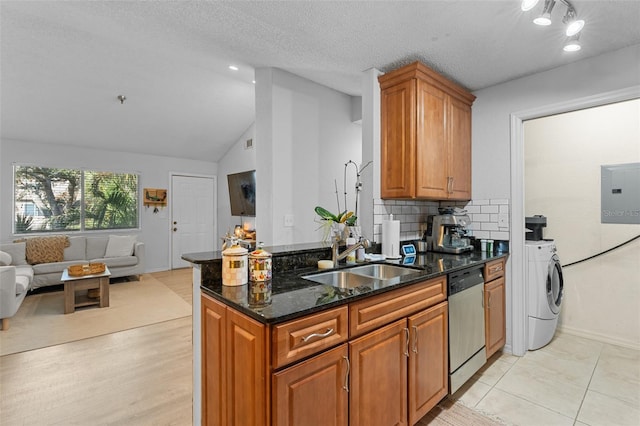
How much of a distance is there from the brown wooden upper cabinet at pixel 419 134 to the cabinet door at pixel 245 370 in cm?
171

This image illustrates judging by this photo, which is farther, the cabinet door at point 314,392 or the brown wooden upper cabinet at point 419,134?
the brown wooden upper cabinet at point 419,134

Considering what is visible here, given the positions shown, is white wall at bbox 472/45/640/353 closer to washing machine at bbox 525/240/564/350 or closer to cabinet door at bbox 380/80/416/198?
washing machine at bbox 525/240/564/350

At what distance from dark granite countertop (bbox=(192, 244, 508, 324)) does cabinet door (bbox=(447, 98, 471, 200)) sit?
0.99 m

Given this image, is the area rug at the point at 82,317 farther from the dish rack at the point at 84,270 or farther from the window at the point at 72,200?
the window at the point at 72,200

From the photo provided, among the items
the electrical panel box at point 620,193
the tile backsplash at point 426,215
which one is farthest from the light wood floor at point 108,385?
the electrical panel box at point 620,193

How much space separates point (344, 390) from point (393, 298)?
0.51 meters

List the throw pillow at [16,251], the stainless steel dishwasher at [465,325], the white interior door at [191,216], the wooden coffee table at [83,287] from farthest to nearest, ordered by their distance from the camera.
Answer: the white interior door at [191,216] < the throw pillow at [16,251] < the wooden coffee table at [83,287] < the stainless steel dishwasher at [465,325]

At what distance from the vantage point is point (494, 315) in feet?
8.51

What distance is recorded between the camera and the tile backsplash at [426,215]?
8.99ft

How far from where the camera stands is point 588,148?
10.5 ft

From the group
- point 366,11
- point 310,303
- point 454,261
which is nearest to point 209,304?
point 310,303

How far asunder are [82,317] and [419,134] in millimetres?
4295

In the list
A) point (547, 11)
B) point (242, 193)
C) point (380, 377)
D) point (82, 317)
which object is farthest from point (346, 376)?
point (242, 193)

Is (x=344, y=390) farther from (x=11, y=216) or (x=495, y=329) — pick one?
(x=11, y=216)
